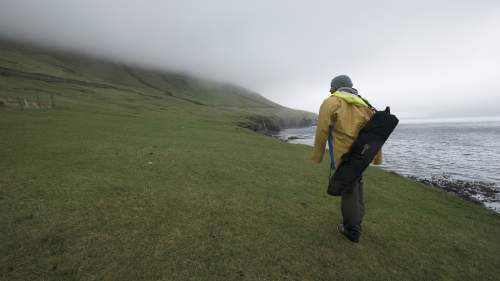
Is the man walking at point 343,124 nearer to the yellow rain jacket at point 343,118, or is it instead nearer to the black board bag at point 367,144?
the yellow rain jacket at point 343,118

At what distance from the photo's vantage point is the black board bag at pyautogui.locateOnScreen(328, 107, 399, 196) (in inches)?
246

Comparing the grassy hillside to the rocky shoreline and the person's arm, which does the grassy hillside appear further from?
the rocky shoreline

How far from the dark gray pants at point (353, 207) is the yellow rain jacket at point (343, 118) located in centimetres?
102

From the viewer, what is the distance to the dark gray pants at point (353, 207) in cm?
692

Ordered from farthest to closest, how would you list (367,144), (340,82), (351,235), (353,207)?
1. (351,235)
2. (340,82)
3. (353,207)
4. (367,144)

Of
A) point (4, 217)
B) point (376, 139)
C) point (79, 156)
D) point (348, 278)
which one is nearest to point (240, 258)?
point (348, 278)

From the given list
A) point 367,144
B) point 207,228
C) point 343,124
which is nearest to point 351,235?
point 367,144

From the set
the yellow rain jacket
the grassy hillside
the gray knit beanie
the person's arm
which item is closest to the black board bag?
the yellow rain jacket

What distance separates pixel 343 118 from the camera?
6441 millimetres

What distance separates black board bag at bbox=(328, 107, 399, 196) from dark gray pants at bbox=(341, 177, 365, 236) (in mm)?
581

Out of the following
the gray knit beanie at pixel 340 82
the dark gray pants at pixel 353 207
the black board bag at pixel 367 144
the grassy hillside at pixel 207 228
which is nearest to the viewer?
the grassy hillside at pixel 207 228

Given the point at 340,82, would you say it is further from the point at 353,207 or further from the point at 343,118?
the point at 353,207

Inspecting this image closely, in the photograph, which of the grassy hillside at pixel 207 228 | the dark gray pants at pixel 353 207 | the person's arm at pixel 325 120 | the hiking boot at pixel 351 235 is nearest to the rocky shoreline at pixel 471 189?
the grassy hillside at pixel 207 228

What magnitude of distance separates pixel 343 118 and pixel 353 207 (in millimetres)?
2490
